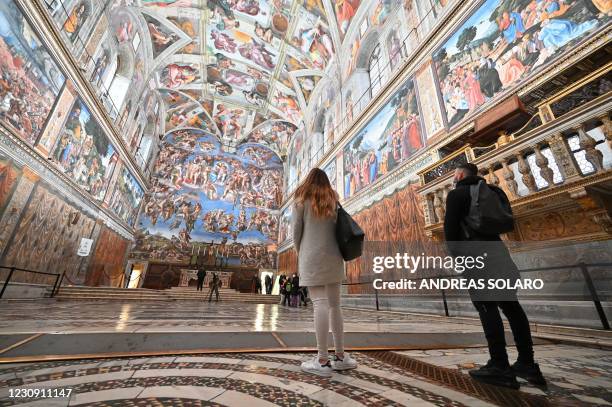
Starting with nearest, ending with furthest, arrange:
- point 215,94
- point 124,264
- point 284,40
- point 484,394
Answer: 1. point 484,394
2. point 284,40
3. point 124,264
4. point 215,94

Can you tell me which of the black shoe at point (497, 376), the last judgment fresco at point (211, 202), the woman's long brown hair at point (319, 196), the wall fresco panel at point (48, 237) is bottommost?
the black shoe at point (497, 376)

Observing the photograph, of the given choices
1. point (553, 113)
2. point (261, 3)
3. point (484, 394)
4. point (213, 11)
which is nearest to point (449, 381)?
point (484, 394)

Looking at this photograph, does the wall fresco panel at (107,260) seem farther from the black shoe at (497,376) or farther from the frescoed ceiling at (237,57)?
the black shoe at (497,376)

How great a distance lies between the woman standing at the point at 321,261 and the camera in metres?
1.44

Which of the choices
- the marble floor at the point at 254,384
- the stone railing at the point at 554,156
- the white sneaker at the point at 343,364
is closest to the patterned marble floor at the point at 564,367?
the marble floor at the point at 254,384

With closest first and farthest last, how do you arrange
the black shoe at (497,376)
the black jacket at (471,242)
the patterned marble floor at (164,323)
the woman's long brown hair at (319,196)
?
the black shoe at (497,376)
the black jacket at (471,242)
the woman's long brown hair at (319,196)
the patterned marble floor at (164,323)

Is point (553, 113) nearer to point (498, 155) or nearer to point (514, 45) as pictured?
point (498, 155)

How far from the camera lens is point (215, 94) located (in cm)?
1972

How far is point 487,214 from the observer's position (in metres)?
1.37

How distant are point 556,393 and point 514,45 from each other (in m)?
6.64

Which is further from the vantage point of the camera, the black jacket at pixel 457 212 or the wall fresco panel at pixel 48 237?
the wall fresco panel at pixel 48 237

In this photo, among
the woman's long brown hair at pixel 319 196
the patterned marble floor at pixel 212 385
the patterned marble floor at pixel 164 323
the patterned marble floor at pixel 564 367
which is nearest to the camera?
the patterned marble floor at pixel 212 385

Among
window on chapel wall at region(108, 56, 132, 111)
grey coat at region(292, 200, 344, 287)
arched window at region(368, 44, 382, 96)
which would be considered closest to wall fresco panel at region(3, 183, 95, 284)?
window on chapel wall at region(108, 56, 132, 111)

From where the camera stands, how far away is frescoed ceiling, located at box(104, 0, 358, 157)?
13594mm
